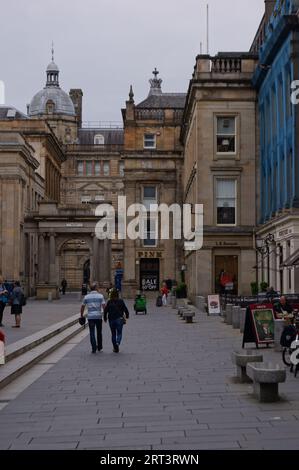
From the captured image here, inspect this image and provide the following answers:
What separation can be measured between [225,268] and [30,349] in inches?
1014

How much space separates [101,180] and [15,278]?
182 feet

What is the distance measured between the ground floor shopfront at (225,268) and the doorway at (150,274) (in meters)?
24.3

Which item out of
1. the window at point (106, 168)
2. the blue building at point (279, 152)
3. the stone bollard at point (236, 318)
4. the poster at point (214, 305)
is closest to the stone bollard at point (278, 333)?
the stone bollard at point (236, 318)

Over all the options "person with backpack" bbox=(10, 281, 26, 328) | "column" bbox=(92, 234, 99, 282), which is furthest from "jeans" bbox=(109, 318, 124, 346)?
"column" bbox=(92, 234, 99, 282)

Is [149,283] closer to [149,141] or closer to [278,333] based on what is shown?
[149,141]

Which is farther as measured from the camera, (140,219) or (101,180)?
(101,180)

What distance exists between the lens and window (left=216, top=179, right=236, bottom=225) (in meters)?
45.7

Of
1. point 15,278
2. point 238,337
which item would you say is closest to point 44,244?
point 15,278

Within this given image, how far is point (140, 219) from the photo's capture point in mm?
69438

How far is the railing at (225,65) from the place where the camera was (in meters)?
46.5

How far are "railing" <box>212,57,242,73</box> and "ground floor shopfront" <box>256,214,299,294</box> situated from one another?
365 inches

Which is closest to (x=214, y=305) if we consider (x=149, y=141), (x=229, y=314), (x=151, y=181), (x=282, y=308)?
(x=229, y=314)

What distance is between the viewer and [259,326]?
21.6 metres

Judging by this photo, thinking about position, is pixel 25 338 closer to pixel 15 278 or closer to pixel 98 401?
pixel 98 401
